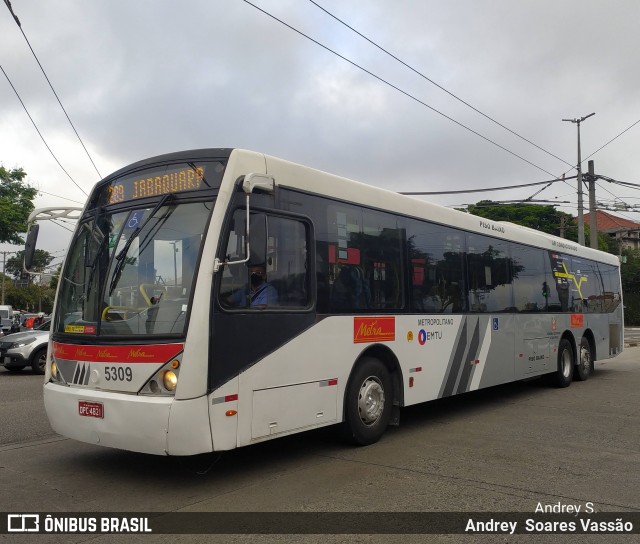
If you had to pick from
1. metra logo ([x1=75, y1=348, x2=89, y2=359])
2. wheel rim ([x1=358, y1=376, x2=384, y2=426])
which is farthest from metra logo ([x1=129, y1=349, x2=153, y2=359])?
wheel rim ([x1=358, y1=376, x2=384, y2=426])

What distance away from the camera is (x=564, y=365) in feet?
41.2

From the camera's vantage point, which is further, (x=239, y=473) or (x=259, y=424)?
(x=239, y=473)

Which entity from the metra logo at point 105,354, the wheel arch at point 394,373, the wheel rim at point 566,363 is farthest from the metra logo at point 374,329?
the wheel rim at point 566,363

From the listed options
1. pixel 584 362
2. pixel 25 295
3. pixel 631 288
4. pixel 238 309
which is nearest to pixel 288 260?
pixel 238 309

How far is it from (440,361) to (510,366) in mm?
2535

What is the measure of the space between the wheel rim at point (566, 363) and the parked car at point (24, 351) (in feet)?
40.6

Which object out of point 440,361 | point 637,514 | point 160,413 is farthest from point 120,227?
point 637,514

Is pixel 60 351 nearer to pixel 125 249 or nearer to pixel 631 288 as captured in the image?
pixel 125 249

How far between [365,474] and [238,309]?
209 centimetres

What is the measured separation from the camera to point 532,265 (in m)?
11.3

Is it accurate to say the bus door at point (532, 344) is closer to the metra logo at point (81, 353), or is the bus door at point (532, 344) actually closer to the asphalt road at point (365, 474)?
the asphalt road at point (365, 474)

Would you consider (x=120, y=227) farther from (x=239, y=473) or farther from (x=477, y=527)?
(x=477, y=527)

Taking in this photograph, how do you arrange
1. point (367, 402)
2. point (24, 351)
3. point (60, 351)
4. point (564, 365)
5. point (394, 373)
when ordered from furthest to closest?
point (24, 351)
point (564, 365)
point (394, 373)
point (367, 402)
point (60, 351)

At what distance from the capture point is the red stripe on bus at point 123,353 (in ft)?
16.3
